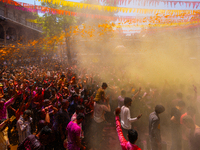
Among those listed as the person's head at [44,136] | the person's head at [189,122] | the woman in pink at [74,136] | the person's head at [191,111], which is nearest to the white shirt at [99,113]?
the woman in pink at [74,136]

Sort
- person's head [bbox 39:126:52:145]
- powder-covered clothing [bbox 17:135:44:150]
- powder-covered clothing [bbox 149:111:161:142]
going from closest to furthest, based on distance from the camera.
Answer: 1. powder-covered clothing [bbox 17:135:44:150]
2. person's head [bbox 39:126:52:145]
3. powder-covered clothing [bbox 149:111:161:142]

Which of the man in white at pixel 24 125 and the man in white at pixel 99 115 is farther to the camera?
the man in white at pixel 99 115

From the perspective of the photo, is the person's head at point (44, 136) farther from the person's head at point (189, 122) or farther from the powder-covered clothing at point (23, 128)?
the person's head at point (189, 122)

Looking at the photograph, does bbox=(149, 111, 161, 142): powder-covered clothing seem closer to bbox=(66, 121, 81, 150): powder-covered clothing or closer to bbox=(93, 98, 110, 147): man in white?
bbox=(93, 98, 110, 147): man in white

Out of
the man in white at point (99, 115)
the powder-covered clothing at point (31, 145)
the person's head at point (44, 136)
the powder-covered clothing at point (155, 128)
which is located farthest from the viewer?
the man in white at point (99, 115)

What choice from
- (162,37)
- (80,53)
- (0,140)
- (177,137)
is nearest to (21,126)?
(0,140)

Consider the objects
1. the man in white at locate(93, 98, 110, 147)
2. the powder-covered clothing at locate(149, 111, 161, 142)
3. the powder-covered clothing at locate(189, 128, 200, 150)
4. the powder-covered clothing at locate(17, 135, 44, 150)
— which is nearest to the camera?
the powder-covered clothing at locate(17, 135, 44, 150)

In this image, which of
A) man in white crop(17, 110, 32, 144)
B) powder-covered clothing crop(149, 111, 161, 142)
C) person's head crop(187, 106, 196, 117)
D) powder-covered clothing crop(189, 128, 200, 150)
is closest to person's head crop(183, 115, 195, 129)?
powder-covered clothing crop(189, 128, 200, 150)

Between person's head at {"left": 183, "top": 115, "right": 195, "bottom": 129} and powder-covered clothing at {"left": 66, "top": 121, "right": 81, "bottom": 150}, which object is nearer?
powder-covered clothing at {"left": 66, "top": 121, "right": 81, "bottom": 150}

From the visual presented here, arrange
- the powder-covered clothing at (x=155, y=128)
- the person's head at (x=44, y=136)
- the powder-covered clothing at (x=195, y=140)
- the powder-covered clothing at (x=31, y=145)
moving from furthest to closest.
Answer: the powder-covered clothing at (x=155, y=128) → the powder-covered clothing at (x=195, y=140) → the person's head at (x=44, y=136) → the powder-covered clothing at (x=31, y=145)

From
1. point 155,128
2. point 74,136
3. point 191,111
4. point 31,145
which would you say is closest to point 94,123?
point 74,136

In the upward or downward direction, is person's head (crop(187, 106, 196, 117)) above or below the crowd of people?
above

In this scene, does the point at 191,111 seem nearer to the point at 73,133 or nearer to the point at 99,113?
the point at 99,113

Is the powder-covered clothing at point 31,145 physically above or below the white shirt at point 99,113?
above
